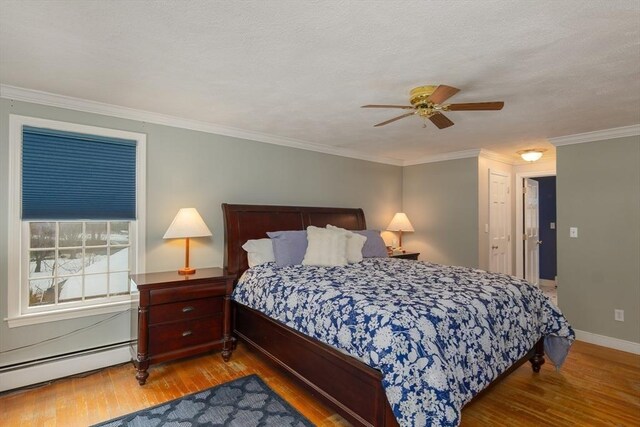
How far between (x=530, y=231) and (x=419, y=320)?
5062 mm

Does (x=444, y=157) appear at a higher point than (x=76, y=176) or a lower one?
higher

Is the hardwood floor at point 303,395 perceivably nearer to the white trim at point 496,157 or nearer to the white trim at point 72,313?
the white trim at point 72,313

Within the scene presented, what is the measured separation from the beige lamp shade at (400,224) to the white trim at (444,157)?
3.18 ft

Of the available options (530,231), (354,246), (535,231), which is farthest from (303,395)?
(535,231)

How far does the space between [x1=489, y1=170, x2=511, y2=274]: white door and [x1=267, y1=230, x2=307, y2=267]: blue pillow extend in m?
3.11

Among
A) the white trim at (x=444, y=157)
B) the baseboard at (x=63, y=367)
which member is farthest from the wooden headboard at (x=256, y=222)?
the white trim at (x=444, y=157)


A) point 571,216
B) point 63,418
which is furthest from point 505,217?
point 63,418

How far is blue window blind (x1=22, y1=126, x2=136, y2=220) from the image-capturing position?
2.72m

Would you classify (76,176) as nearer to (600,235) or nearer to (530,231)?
(600,235)

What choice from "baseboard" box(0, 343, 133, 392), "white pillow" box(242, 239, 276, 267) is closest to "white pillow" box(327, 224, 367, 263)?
"white pillow" box(242, 239, 276, 267)

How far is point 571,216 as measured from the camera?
13.1ft

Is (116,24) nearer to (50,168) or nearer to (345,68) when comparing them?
(345,68)

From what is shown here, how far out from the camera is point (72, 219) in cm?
289

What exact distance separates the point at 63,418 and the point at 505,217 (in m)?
5.89
